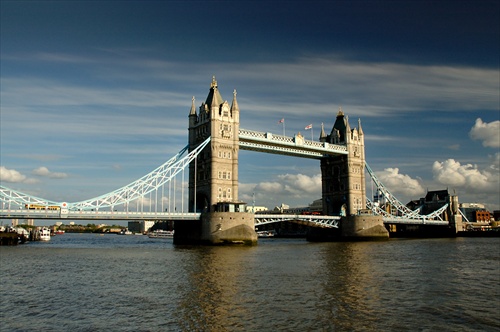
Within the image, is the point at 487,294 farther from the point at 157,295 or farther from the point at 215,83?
the point at 215,83

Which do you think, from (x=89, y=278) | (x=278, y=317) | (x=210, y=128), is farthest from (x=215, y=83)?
(x=278, y=317)

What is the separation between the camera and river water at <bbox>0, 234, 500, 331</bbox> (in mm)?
21188

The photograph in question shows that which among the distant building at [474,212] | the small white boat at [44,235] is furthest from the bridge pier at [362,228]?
the distant building at [474,212]

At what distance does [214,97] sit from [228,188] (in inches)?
669

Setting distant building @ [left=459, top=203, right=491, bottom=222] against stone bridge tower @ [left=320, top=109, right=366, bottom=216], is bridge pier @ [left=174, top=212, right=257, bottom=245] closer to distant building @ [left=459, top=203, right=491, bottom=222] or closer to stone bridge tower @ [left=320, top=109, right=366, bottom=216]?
stone bridge tower @ [left=320, top=109, right=366, bottom=216]

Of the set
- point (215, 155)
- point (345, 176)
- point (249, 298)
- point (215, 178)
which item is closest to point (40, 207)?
point (215, 178)

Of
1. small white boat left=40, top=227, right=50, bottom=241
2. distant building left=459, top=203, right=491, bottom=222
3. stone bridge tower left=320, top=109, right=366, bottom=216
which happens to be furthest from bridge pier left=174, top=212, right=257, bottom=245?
distant building left=459, top=203, right=491, bottom=222

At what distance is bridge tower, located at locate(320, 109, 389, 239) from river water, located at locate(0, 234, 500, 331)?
226 feet

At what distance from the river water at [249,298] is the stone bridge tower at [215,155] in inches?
1710

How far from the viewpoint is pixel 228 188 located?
8775cm

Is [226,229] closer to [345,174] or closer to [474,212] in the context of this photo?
[345,174]

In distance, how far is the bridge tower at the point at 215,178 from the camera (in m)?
79.4

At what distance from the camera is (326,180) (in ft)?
389

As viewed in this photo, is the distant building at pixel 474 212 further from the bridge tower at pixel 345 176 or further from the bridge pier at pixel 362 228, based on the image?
the bridge pier at pixel 362 228
